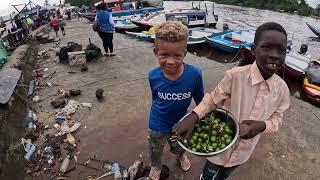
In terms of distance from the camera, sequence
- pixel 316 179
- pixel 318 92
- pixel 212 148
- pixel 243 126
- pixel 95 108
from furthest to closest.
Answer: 1. pixel 318 92
2. pixel 95 108
3. pixel 316 179
4. pixel 212 148
5. pixel 243 126

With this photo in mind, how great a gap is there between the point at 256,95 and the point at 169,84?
84cm

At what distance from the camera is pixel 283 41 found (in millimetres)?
1897

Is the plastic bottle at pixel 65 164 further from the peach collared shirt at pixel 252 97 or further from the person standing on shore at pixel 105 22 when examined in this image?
the person standing on shore at pixel 105 22

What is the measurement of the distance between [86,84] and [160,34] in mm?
5118

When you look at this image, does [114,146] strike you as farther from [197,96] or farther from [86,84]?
[86,84]

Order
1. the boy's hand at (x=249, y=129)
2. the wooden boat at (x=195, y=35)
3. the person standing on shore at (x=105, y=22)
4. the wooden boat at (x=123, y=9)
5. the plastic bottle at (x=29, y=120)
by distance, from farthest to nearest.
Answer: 1. the wooden boat at (x=123, y=9)
2. the wooden boat at (x=195, y=35)
3. the person standing on shore at (x=105, y=22)
4. the plastic bottle at (x=29, y=120)
5. the boy's hand at (x=249, y=129)

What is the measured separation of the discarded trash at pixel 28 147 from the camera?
13.6 ft

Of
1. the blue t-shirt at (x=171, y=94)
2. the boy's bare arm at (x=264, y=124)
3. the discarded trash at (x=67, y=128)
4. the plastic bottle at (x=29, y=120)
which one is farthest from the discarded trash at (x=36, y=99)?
the boy's bare arm at (x=264, y=124)

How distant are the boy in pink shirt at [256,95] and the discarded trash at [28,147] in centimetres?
303

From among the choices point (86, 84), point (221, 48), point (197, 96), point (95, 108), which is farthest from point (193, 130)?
point (221, 48)

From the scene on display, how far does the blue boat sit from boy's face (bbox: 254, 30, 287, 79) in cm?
1227

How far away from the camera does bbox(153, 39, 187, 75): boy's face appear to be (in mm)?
2316

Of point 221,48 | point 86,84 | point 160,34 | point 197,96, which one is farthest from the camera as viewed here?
point 221,48

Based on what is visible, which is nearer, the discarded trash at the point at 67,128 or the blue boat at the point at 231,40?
the discarded trash at the point at 67,128
